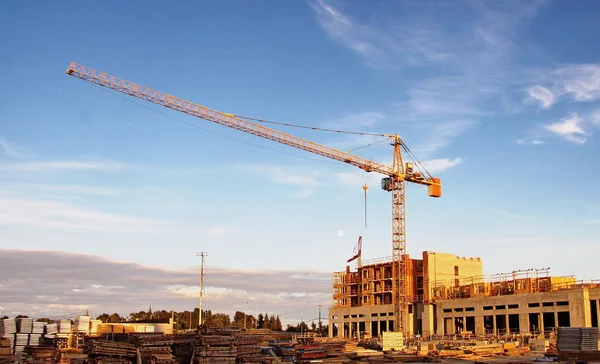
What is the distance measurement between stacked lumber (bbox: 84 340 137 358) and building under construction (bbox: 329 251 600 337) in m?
49.5

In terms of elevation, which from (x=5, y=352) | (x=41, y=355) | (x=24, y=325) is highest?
(x=24, y=325)

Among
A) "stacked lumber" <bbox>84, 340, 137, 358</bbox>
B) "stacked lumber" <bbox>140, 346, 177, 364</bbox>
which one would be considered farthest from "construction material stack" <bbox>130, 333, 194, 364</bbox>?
"stacked lumber" <bbox>84, 340, 137, 358</bbox>

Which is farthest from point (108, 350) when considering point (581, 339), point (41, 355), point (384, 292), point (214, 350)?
point (384, 292)

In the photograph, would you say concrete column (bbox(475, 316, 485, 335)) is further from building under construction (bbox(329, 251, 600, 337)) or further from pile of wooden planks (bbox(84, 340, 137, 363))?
pile of wooden planks (bbox(84, 340, 137, 363))

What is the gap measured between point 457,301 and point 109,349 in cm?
6004

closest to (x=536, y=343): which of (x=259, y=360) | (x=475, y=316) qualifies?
(x=475, y=316)

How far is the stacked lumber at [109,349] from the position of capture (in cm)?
3012

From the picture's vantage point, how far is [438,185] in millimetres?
105250

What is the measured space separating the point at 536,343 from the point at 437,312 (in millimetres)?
31444

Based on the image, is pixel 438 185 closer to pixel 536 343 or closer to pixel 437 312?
pixel 437 312

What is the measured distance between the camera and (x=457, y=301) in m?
81.7

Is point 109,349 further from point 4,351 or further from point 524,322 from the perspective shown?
point 524,322

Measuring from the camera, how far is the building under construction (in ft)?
224

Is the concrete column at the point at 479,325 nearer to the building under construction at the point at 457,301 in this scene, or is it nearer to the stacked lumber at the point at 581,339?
the building under construction at the point at 457,301
